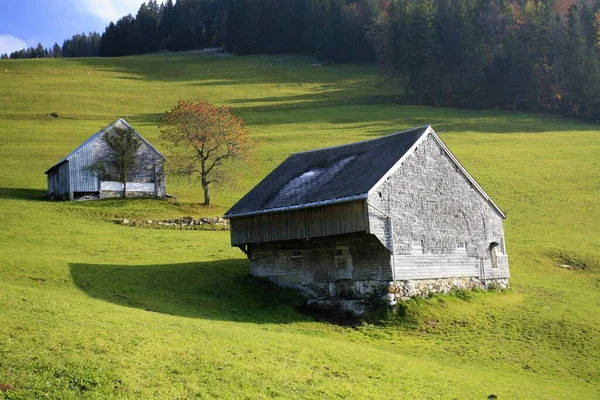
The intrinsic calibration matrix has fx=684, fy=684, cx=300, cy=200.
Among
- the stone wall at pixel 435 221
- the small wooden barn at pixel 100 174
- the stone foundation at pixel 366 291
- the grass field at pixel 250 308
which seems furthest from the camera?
the small wooden barn at pixel 100 174

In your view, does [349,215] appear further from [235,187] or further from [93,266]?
[235,187]

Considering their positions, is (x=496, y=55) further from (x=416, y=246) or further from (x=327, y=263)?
(x=327, y=263)

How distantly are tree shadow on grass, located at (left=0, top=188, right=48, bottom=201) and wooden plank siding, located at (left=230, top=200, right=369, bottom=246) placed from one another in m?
25.4

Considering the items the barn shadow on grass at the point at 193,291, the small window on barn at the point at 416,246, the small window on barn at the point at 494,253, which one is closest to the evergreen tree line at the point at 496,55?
the small window on barn at the point at 494,253

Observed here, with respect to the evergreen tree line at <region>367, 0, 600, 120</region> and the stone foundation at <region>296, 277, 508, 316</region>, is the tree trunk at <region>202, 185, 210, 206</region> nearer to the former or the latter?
the stone foundation at <region>296, 277, 508, 316</region>

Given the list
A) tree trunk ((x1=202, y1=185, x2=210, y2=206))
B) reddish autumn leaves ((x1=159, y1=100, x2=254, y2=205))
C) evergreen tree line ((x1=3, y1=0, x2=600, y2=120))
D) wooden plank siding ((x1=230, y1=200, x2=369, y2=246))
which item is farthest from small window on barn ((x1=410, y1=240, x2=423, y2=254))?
evergreen tree line ((x1=3, y1=0, x2=600, y2=120))

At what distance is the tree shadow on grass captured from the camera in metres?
53.4

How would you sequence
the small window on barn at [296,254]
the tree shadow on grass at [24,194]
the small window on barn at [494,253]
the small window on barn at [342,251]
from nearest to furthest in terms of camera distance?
the small window on barn at [342,251]
the small window on barn at [296,254]
the small window on barn at [494,253]
the tree shadow on grass at [24,194]

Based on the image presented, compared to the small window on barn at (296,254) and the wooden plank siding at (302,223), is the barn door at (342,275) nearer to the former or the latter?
the wooden plank siding at (302,223)

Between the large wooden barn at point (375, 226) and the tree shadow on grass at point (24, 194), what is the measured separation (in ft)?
83.8

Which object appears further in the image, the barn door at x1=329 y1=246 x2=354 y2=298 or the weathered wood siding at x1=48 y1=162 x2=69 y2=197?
the weathered wood siding at x1=48 y1=162 x2=69 y2=197

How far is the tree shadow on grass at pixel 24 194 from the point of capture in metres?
53.4

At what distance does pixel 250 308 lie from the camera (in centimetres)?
3058

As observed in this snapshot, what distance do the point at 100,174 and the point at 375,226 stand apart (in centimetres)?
3357
